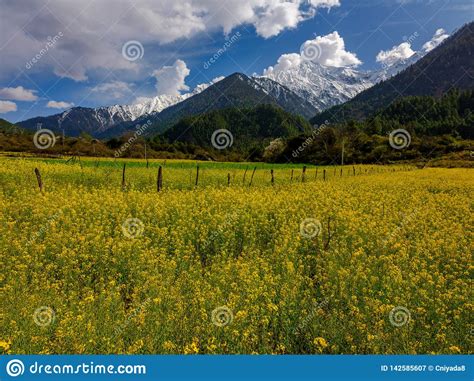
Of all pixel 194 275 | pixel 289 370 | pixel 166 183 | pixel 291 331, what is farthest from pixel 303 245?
pixel 166 183

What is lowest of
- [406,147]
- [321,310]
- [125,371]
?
[125,371]

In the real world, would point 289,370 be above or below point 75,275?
below

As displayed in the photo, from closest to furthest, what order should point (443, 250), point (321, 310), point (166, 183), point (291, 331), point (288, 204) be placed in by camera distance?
point (291, 331) → point (321, 310) → point (443, 250) → point (288, 204) → point (166, 183)

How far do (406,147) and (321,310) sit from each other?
295ft

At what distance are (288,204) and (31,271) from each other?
9450mm

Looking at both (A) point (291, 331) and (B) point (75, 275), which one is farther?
(B) point (75, 275)

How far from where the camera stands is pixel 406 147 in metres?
86.6

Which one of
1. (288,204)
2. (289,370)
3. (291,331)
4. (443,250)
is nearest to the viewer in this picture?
(289,370)

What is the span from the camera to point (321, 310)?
635cm

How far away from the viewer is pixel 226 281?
23.9 feet

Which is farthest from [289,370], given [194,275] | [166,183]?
[166,183]

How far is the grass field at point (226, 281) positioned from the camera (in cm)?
534

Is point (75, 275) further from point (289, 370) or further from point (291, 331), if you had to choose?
point (289, 370)

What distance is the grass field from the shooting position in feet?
17.5
